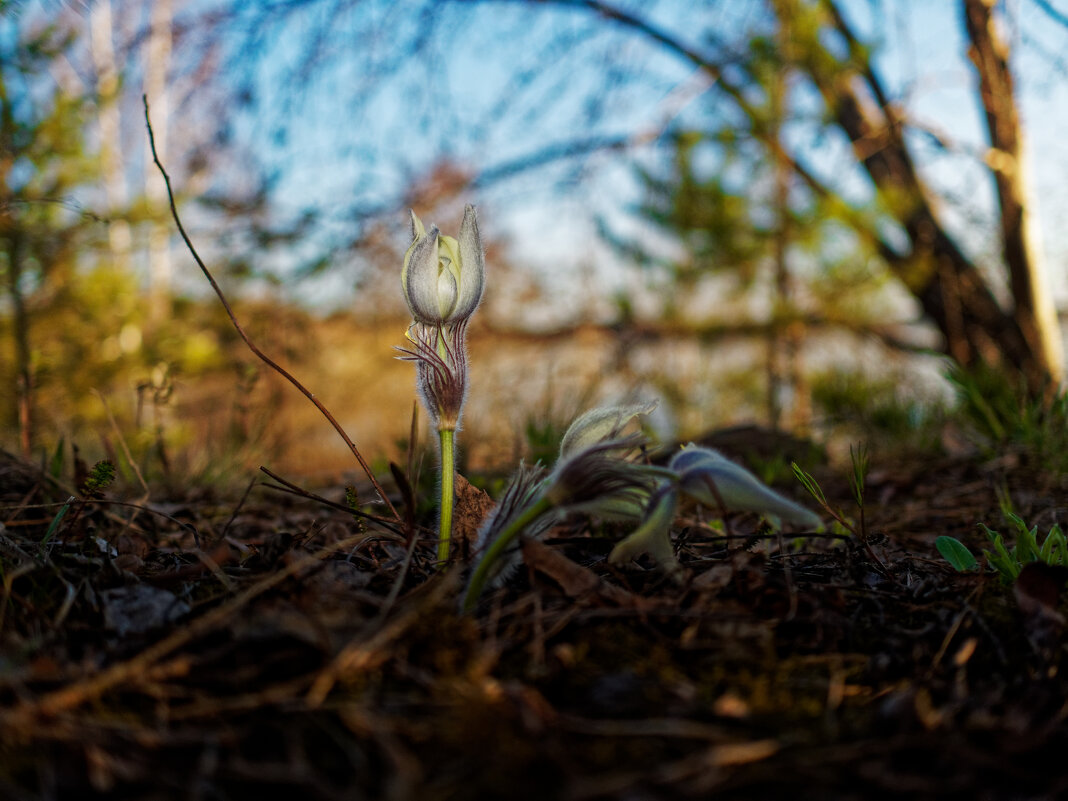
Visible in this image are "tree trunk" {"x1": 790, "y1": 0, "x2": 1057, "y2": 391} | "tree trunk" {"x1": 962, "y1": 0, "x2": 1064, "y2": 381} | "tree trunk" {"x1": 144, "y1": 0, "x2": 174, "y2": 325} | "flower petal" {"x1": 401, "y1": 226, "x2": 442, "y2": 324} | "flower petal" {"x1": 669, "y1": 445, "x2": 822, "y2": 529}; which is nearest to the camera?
"flower petal" {"x1": 669, "y1": 445, "x2": 822, "y2": 529}

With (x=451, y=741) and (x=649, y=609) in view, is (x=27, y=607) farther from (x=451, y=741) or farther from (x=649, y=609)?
(x=649, y=609)

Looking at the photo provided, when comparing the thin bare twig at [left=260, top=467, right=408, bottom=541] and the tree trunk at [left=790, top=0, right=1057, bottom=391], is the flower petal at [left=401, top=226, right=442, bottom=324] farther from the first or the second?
the tree trunk at [left=790, top=0, right=1057, bottom=391]

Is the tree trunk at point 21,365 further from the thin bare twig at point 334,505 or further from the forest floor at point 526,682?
the thin bare twig at point 334,505

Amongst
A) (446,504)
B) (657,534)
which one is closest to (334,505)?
(446,504)

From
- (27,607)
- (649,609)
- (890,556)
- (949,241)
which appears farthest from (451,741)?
(949,241)

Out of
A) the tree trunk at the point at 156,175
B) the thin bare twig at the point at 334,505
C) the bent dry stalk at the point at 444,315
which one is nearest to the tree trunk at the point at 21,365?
the thin bare twig at the point at 334,505

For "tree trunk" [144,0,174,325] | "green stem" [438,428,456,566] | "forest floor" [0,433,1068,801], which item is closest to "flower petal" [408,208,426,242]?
"green stem" [438,428,456,566]

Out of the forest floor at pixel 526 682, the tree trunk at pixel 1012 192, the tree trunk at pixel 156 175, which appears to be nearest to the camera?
the forest floor at pixel 526 682
